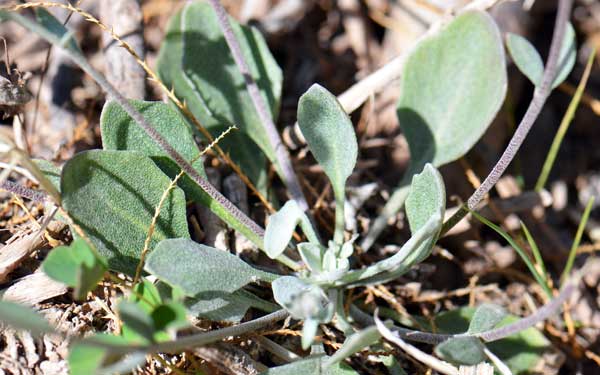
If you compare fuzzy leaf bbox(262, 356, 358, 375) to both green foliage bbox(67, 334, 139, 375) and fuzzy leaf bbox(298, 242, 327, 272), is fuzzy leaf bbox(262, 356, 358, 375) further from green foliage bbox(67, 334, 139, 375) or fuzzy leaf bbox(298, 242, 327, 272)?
green foliage bbox(67, 334, 139, 375)

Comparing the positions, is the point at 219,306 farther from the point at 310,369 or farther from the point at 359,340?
the point at 359,340

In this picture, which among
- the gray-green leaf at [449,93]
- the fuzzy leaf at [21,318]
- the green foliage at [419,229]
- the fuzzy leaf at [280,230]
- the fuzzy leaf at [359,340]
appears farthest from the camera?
the gray-green leaf at [449,93]

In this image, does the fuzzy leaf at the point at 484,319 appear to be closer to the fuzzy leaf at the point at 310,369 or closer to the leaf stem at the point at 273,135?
the fuzzy leaf at the point at 310,369

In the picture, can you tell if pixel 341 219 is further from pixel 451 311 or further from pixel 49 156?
pixel 49 156

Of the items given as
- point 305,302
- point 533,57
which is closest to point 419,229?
point 305,302

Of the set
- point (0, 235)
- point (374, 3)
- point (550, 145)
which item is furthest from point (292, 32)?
point (0, 235)

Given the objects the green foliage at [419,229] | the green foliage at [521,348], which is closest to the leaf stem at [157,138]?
the green foliage at [419,229]
